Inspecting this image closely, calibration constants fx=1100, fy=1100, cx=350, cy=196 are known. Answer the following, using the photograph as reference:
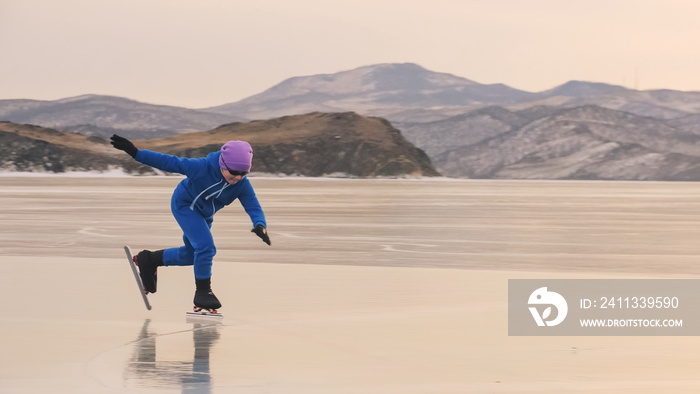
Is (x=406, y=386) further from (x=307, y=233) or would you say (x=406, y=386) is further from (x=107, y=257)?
Answer: (x=307, y=233)

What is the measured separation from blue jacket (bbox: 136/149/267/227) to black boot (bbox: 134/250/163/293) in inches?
31.2

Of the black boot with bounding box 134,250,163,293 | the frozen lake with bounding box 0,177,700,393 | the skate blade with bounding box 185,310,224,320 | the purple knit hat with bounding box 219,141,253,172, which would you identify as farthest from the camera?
the black boot with bounding box 134,250,163,293

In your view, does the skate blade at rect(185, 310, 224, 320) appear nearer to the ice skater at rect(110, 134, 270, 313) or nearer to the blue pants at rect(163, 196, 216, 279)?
the ice skater at rect(110, 134, 270, 313)

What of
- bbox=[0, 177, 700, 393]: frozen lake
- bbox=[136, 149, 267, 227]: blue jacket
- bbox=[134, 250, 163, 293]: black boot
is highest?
bbox=[136, 149, 267, 227]: blue jacket

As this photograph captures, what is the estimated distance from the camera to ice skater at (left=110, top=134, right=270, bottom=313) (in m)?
9.20

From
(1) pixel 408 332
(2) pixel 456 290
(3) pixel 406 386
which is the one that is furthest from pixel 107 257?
(3) pixel 406 386

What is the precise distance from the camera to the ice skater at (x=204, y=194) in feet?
30.2

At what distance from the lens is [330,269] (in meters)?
14.0

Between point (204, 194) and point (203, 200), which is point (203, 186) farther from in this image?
point (203, 200)

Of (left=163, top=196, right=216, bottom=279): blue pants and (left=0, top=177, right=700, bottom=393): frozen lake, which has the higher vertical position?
(left=163, top=196, right=216, bottom=279): blue pants

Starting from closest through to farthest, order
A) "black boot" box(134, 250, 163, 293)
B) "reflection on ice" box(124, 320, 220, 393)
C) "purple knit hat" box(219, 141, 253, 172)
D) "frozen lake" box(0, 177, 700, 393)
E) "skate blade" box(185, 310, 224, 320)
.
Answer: "reflection on ice" box(124, 320, 220, 393) → "frozen lake" box(0, 177, 700, 393) → "purple knit hat" box(219, 141, 253, 172) → "skate blade" box(185, 310, 224, 320) → "black boot" box(134, 250, 163, 293)

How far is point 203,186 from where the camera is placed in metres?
9.53

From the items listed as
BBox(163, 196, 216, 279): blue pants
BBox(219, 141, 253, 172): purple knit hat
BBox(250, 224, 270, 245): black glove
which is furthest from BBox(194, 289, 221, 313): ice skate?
BBox(219, 141, 253, 172): purple knit hat

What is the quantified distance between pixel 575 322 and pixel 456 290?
2.58 m
